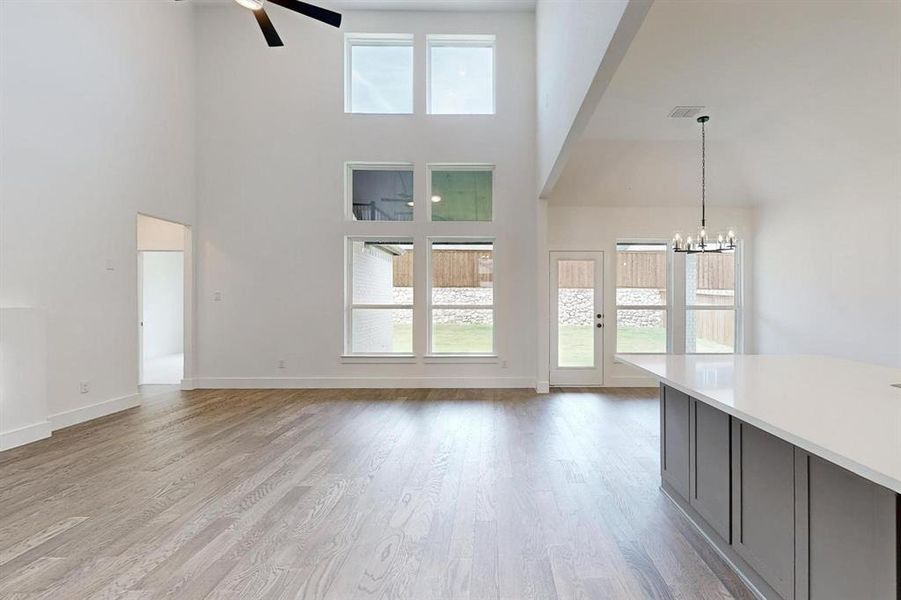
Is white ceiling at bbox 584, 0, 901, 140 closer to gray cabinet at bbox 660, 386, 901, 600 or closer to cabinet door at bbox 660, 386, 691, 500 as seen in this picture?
cabinet door at bbox 660, 386, 691, 500

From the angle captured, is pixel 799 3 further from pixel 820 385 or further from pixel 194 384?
pixel 194 384

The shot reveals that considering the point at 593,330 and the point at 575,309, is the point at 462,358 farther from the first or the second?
the point at 593,330

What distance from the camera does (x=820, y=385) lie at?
6.81ft

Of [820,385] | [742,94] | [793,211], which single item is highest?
[742,94]

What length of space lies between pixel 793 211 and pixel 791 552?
5.67 meters

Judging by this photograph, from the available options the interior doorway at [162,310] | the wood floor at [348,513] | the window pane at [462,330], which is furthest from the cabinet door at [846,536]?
the interior doorway at [162,310]

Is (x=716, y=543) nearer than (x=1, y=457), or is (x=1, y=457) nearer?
(x=716, y=543)

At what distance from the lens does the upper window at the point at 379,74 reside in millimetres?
6512

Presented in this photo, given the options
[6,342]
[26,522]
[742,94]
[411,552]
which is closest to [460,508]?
[411,552]

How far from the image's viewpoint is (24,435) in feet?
12.6

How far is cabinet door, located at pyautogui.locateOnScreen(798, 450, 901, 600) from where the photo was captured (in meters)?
1.31

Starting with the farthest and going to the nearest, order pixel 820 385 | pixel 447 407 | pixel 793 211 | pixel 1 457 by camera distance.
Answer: pixel 793 211 → pixel 447 407 → pixel 1 457 → pixel 820 385

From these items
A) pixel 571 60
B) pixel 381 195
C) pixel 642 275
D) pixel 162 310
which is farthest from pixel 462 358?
pixel 162 310

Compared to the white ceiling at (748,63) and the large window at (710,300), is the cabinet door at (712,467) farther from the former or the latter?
the large window at (710,300)
